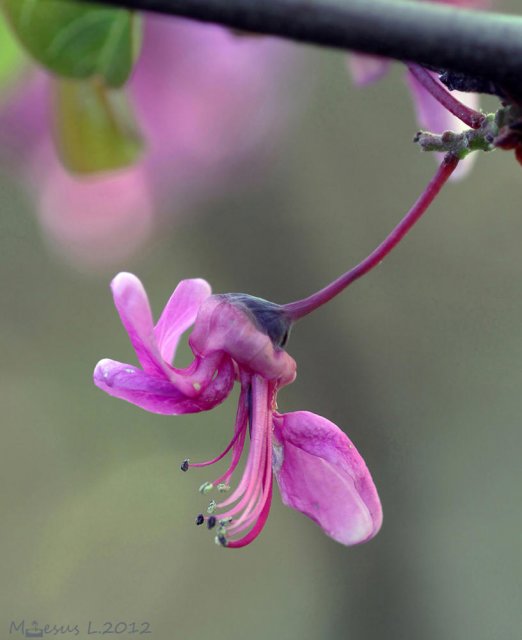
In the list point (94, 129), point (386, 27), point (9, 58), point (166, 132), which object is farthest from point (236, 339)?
point (166, 132)

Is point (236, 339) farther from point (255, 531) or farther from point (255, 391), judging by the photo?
point (255, 531)

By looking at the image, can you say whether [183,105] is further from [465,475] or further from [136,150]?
[465,475]

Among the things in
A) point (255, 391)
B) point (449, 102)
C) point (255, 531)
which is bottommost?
point (255, 531)

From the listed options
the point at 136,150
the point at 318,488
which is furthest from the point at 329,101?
the point at 318,488

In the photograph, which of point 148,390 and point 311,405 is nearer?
point 148,390

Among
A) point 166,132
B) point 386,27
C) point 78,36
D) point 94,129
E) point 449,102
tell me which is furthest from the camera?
point 166,132

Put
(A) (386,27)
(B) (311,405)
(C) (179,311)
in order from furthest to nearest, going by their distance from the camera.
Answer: (B) (311,405) → (C) (179,311) → (A) (386,27)

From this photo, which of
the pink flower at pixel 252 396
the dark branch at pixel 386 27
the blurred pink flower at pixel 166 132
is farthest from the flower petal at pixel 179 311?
the blurred pink flower at pixel 166 132
